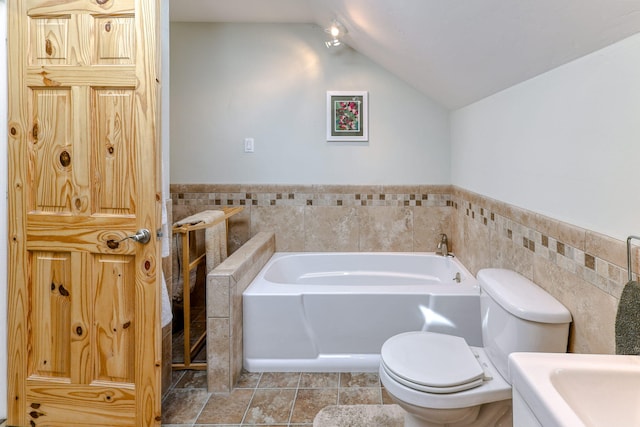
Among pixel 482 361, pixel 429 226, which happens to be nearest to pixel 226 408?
pixel 482 361

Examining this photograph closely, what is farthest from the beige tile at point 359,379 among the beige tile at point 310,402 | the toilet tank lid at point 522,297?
the toilet tank lid at point 522,297

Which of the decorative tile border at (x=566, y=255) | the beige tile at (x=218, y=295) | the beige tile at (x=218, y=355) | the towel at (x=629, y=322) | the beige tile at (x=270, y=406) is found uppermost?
the decorative tile border at (x=566, y=255)

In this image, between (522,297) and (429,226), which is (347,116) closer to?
(429,226)

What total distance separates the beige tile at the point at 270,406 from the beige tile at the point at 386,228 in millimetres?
1583

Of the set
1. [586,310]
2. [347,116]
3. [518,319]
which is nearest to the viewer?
[586,310]

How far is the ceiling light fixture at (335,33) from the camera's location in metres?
3.12

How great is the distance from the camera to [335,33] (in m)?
3.15

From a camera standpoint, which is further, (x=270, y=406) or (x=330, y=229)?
(x=330, y=229)

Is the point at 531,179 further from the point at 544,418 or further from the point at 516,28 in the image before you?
the point at 544,418

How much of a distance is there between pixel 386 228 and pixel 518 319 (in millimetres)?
2071

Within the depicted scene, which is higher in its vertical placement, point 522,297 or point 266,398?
point 522,297

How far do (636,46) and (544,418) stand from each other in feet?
3.43

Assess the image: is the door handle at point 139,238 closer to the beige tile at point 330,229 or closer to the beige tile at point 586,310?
the beige tile at point 586,310

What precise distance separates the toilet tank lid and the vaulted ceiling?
2.85 feet
